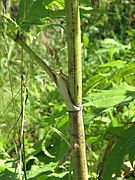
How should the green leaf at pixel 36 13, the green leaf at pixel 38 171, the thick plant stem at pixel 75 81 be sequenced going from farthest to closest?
the green leaf at pixel 38 171 < the green leaf at pixel 36 13 < the thick plant stem at pixel 75 81

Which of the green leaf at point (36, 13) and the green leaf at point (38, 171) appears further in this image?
the green leaf at point (38, 171)

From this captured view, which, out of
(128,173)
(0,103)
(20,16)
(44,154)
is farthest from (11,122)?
(20,16)

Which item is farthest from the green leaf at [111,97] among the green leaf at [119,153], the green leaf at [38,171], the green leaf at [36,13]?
the green leaf at [36,13]

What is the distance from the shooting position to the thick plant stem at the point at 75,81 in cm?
135

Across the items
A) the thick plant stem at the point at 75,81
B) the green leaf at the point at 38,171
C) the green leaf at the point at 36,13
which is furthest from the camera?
the green leaf at the point at 38,171

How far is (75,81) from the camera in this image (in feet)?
4.55

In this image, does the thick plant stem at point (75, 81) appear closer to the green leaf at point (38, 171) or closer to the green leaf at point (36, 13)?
the green leaf at point (36, 13)

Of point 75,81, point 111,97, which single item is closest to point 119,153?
point 111,97

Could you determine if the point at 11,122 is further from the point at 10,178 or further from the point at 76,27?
the point at 76,27

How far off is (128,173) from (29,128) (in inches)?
46.5

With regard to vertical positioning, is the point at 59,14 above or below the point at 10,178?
above

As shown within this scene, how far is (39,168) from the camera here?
6.84 ft

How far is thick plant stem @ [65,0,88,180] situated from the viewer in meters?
1.35

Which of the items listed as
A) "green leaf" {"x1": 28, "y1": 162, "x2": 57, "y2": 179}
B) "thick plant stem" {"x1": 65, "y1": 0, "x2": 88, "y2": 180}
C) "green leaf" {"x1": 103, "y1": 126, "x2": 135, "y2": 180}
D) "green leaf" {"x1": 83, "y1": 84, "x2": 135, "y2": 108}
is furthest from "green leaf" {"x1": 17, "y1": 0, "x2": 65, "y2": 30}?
"green leaf" {"x1": 28, "y1": 162, "x2": 57, "y2": 179}
